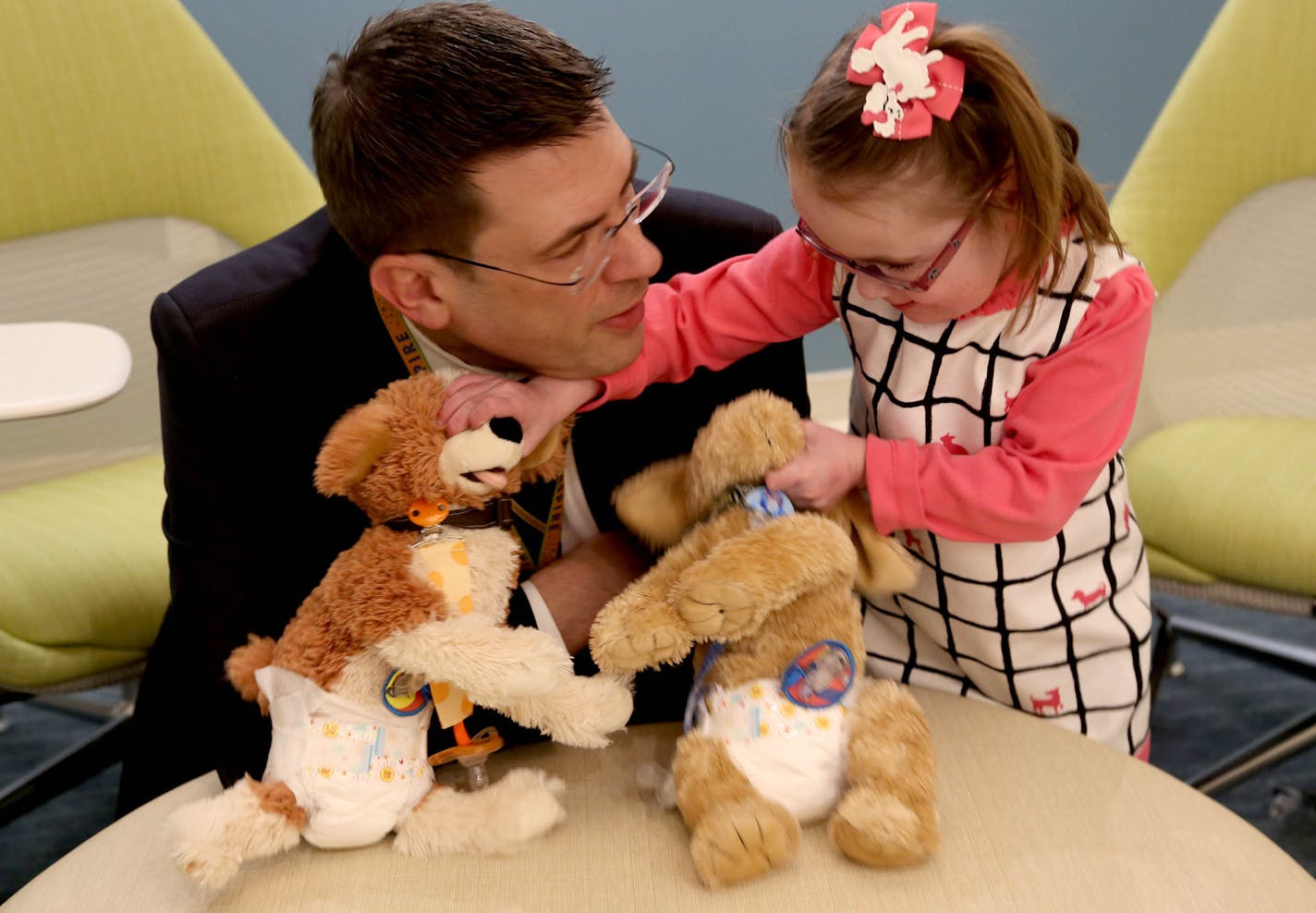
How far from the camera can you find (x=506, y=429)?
0.96 metres

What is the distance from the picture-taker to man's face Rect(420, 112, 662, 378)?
110 cm

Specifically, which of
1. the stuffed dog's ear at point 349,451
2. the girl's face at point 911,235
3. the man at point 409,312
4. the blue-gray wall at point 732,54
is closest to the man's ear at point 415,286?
the man at point 409,312

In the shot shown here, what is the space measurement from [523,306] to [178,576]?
1.48 ft

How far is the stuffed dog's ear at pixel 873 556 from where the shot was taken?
0.99m

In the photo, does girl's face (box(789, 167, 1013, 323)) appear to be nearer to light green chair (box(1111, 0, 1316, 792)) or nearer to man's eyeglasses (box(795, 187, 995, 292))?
man's eyeglasses (box(795, 187, 995, 292))

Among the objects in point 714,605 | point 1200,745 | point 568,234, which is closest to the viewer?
point 714,605

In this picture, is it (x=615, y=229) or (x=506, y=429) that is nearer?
(x=506, y=429)

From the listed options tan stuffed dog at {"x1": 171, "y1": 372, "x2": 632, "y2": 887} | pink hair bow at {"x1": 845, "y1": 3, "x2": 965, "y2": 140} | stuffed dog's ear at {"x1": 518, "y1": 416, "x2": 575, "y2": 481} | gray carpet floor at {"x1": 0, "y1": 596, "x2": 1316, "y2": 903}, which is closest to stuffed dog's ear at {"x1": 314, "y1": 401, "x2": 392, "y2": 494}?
tan stuffed dog at {"x1": 171, "y1": 372, "x2": 632, "y2": 887}

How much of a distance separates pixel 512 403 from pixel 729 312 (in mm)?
313

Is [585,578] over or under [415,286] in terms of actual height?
under

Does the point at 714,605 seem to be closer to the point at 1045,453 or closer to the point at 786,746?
the point at 786,746

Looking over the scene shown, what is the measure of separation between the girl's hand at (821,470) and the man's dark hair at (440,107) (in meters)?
0.37

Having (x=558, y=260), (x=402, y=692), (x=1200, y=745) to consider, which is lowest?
(x=1200, y=745)

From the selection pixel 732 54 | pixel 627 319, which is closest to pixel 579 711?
pixel 627 319
